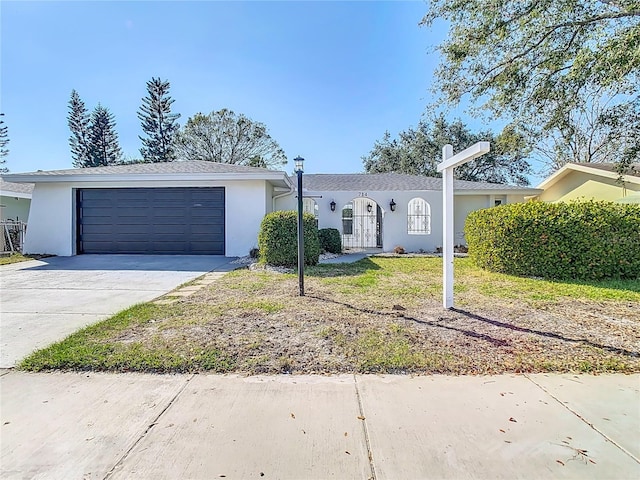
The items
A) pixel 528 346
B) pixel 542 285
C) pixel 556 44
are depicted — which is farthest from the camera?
pixel 556 44

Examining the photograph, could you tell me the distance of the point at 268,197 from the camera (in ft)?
42.0

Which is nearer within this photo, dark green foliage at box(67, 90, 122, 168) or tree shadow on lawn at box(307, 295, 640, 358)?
tree shadow on lawn at box(307, 295, 640, 358)

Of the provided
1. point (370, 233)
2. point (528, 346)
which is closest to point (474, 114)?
point (528, 346)

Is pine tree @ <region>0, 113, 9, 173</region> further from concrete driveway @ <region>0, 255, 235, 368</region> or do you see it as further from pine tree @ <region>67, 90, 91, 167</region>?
→ concrete driveway @ <region>0, 255, 235, 368</region>

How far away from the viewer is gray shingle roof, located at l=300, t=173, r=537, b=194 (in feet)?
48.3

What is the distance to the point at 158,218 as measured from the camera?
12.1 meters

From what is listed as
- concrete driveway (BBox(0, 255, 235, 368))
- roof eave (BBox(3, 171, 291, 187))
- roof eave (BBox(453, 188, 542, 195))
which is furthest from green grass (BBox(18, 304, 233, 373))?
roof eave (BBox(453, 188, 542, 195))

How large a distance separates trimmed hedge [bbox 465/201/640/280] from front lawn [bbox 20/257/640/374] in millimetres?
778

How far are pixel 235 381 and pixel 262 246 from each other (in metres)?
6.62

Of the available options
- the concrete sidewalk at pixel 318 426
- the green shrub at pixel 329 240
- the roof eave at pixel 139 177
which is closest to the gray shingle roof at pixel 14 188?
the roof eave at pixel 139 177

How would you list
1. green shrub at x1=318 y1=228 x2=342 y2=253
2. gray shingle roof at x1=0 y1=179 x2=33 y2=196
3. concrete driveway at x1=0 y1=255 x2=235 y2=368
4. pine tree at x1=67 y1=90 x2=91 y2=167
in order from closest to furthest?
1. concrete driveway at x1=0 y1=255 x2=235 y2=368
2. green shrub at x1=318 y1=228 x2=342 y2=253
3. gray shingle roof at x1=0 y1=179 x2=33 y2=196
4. pine tree at x1=67 y1=90 x2=91 y2=167

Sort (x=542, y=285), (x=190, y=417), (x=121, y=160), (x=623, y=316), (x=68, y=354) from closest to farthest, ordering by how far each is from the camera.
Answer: (x=190, y=417)
(x=68, y=354)
(x=623, y=316)
(x=542, y=285)
(x=121, y=160)

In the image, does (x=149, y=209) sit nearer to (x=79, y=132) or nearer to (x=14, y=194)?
(x=14, y=194)

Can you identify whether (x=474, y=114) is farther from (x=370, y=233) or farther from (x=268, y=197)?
(x=370, y=233)
